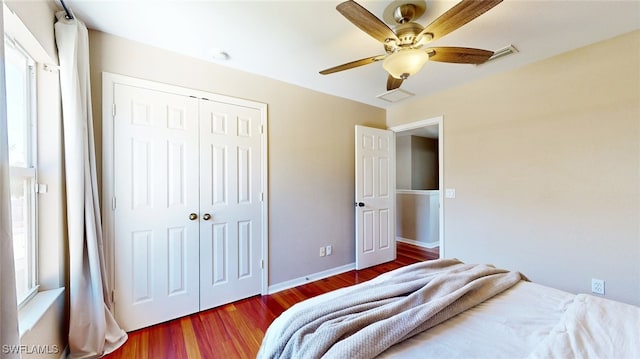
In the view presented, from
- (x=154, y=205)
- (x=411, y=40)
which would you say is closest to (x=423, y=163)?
(x=411, y=40)

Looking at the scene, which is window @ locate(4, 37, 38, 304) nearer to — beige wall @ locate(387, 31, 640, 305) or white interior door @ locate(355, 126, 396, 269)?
white interior door @ locate(355, 126, 396, 269)

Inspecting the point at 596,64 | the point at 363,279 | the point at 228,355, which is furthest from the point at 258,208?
the point at 596,64

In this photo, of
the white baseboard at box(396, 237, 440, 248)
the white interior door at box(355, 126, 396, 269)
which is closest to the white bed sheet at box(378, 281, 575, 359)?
the white interior door at box(355, 126, 396, 269)

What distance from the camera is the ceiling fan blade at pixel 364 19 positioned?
1.13 metres

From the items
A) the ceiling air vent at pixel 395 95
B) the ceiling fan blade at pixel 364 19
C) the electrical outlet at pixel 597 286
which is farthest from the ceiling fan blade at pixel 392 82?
the electrical outlet at pixel 597 286

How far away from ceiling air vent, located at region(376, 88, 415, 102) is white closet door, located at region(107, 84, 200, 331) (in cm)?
218

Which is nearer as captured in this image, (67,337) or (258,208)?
(67,337)

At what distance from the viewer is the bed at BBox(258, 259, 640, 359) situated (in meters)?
0.87

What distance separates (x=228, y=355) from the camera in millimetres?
1710

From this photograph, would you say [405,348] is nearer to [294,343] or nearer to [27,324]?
[294,343]

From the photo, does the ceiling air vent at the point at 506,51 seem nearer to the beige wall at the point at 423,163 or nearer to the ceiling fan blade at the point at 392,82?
the ceiling fan blade at the point at 392,82

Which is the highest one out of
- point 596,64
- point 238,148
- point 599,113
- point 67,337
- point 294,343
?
point 596,64

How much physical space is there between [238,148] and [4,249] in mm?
1763

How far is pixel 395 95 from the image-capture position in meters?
3.13
